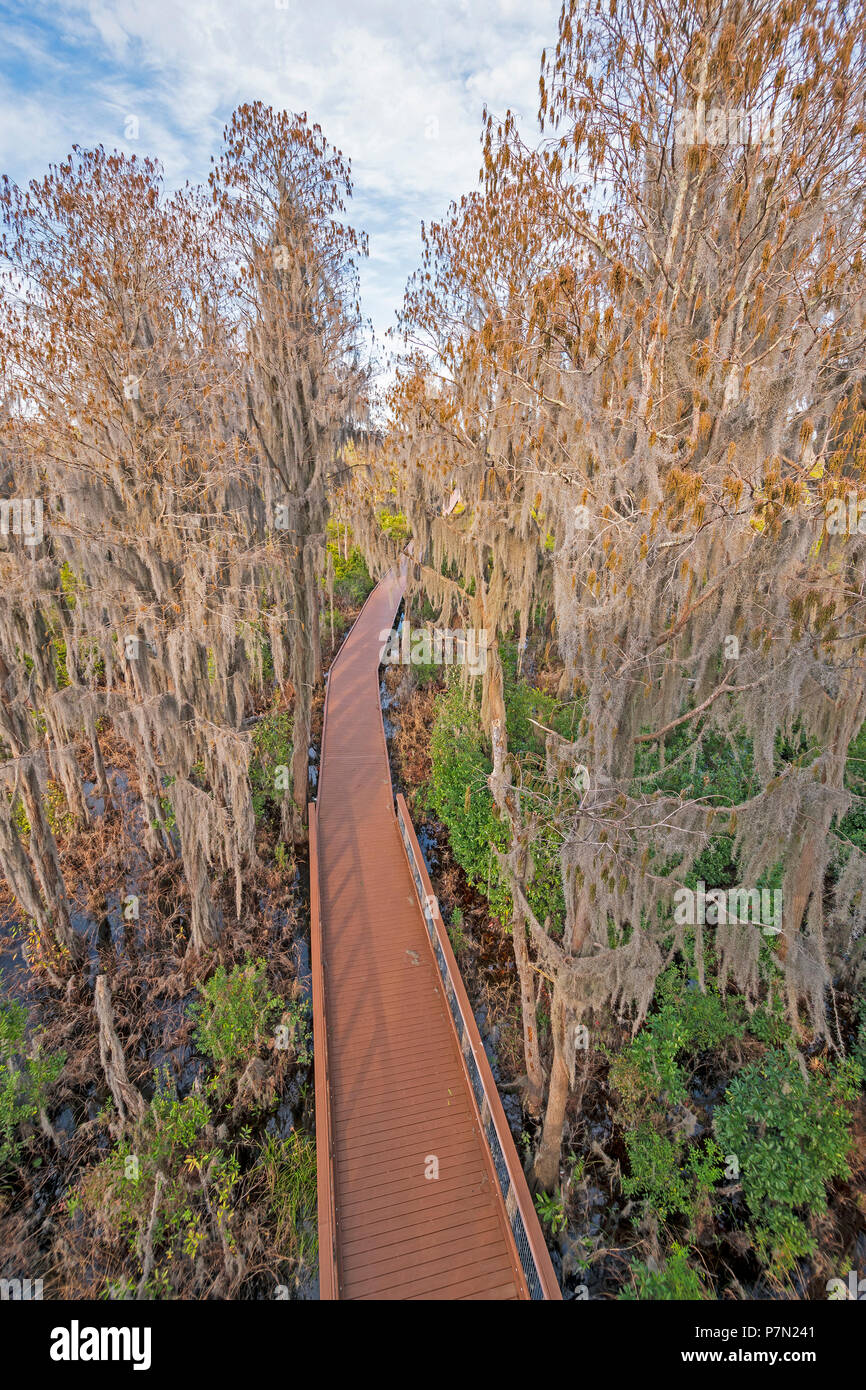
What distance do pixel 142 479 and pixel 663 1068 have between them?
32.0ft

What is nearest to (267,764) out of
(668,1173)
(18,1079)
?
(18,1079)

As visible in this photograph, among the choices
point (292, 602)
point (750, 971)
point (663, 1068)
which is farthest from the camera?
point (292, 602)

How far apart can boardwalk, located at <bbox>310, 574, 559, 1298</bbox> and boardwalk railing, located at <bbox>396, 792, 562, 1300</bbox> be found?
0.06 ft

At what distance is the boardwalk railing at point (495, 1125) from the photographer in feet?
16.4

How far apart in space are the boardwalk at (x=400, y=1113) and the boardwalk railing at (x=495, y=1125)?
0.02 meters

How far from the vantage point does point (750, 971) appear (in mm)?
4910

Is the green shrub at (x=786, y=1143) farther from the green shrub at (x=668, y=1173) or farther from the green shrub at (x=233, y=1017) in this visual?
the green shrub at (x=233, y=1017)

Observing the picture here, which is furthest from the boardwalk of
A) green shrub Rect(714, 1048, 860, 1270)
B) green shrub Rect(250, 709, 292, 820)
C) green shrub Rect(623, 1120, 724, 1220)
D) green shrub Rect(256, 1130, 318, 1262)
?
green shrub Rect(714, 1048, 860, 1270)

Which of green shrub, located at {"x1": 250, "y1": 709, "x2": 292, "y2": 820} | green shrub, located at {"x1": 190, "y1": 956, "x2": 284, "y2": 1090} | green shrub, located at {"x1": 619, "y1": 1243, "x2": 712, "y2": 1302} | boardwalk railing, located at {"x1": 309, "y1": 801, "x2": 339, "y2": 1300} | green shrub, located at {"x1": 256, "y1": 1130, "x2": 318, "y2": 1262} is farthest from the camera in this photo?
green shrub, located at {"x1": 250, "y1": 709, "x2": 292, "y2": 820}

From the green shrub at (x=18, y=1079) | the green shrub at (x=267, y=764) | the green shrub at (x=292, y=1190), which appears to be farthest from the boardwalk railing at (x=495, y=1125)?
the green shrub at (x=18, y=1079)

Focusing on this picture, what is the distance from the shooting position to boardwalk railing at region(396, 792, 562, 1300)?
5012 millimetres

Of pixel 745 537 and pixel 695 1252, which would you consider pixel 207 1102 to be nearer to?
pixel 695 1252

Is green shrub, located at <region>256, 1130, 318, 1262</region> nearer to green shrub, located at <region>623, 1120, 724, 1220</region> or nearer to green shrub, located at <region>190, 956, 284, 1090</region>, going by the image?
green shrub, located at <region>190, 956, 284, 1090</region>
